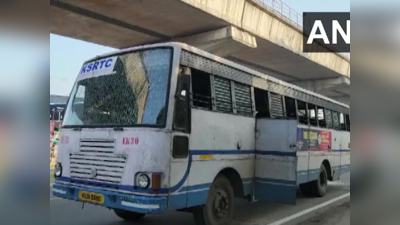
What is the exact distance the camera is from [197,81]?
589 centimetres

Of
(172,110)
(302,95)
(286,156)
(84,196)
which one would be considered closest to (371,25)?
(172,110)

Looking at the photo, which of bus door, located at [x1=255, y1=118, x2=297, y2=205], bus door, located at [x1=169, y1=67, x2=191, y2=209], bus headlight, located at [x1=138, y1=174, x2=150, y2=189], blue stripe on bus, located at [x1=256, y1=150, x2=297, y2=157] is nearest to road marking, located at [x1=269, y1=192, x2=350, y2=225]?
bus door, located at [x1=255, y1=118, x2=297, y2=205]

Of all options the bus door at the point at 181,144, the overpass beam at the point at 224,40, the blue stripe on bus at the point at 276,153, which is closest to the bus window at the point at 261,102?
the blue stripe on bus at the point at 276,153

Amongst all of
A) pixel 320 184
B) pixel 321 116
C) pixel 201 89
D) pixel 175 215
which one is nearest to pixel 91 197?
pixel 201 89

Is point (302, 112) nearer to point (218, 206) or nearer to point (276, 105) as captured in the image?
point (276, 105)

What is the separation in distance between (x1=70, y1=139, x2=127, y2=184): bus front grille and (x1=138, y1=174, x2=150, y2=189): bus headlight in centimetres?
31

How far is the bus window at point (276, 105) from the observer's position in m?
7.97

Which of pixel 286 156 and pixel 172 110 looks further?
pixel 286 156

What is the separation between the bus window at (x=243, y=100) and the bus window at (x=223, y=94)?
262 mm

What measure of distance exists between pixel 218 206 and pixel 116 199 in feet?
6.01

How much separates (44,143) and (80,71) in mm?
4140

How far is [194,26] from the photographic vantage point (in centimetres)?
1972

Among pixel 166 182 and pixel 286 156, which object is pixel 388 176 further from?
pixel 286 156

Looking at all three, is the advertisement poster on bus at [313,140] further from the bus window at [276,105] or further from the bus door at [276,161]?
the bus door at [276,161]
